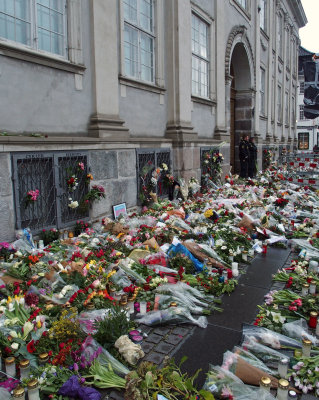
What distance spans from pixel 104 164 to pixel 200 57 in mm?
6340

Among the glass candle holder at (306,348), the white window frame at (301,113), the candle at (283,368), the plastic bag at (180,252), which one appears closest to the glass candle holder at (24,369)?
the candle at (283,368)

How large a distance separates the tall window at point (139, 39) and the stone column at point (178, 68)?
57cm

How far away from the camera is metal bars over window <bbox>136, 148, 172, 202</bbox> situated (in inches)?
321

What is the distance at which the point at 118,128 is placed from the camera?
725 cm

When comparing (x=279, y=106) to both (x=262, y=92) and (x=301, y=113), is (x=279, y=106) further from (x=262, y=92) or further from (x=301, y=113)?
(x=301, y=113)

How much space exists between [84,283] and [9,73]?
126 inches

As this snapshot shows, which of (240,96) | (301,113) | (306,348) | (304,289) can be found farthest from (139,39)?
(301,113)

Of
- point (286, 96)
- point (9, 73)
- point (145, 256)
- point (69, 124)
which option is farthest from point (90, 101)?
point (286, 96)

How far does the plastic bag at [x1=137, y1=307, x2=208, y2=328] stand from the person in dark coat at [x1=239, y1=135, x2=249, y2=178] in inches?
487

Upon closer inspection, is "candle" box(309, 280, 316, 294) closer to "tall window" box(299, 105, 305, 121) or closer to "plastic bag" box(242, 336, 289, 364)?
"plastic bag" box(242, 336, 289, 364)

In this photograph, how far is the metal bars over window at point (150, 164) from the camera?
815cm

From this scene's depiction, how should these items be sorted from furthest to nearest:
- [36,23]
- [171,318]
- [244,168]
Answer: [244,168], [36,23], [171,318]

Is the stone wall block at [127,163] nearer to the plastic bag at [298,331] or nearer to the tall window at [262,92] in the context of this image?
the plastic bag at [298,331]

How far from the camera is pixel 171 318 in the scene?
11.7 feet
